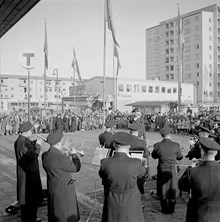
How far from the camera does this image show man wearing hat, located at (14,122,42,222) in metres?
5.48

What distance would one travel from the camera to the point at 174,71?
278ft

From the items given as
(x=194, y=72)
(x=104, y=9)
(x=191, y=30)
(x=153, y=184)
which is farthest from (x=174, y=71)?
(x=153, y=184)

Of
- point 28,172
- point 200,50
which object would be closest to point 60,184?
point 28,172

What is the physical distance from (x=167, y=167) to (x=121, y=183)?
2769mm

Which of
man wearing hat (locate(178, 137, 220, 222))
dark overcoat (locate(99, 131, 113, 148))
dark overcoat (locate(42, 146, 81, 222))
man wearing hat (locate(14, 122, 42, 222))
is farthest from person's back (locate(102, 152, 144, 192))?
dark overcoat (locate(99, 131, 113, 148))

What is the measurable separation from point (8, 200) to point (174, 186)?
3.78 metres

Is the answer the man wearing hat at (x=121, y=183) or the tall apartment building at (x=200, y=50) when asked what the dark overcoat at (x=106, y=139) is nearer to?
the man wearing hat at (x=121, y=183)

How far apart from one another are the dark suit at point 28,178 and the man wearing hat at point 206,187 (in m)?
3.14

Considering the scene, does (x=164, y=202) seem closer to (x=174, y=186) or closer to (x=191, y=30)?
(x=174, y=186)

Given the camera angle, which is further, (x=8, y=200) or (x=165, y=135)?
(x=8, y=200)

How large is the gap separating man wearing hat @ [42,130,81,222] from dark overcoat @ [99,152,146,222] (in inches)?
31.6

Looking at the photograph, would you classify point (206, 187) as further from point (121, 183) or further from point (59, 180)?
point (59, 180)

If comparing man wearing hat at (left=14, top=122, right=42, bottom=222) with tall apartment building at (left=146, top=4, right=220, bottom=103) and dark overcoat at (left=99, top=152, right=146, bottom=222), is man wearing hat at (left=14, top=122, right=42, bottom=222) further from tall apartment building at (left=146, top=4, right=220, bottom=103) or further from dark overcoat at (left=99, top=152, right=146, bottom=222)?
tall apartment building at (left=146, top=4, right=220, bottom=103)

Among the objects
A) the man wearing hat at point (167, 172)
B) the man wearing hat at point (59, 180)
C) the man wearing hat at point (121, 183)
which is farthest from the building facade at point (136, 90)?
the man wearing hat at point (121, 183)
